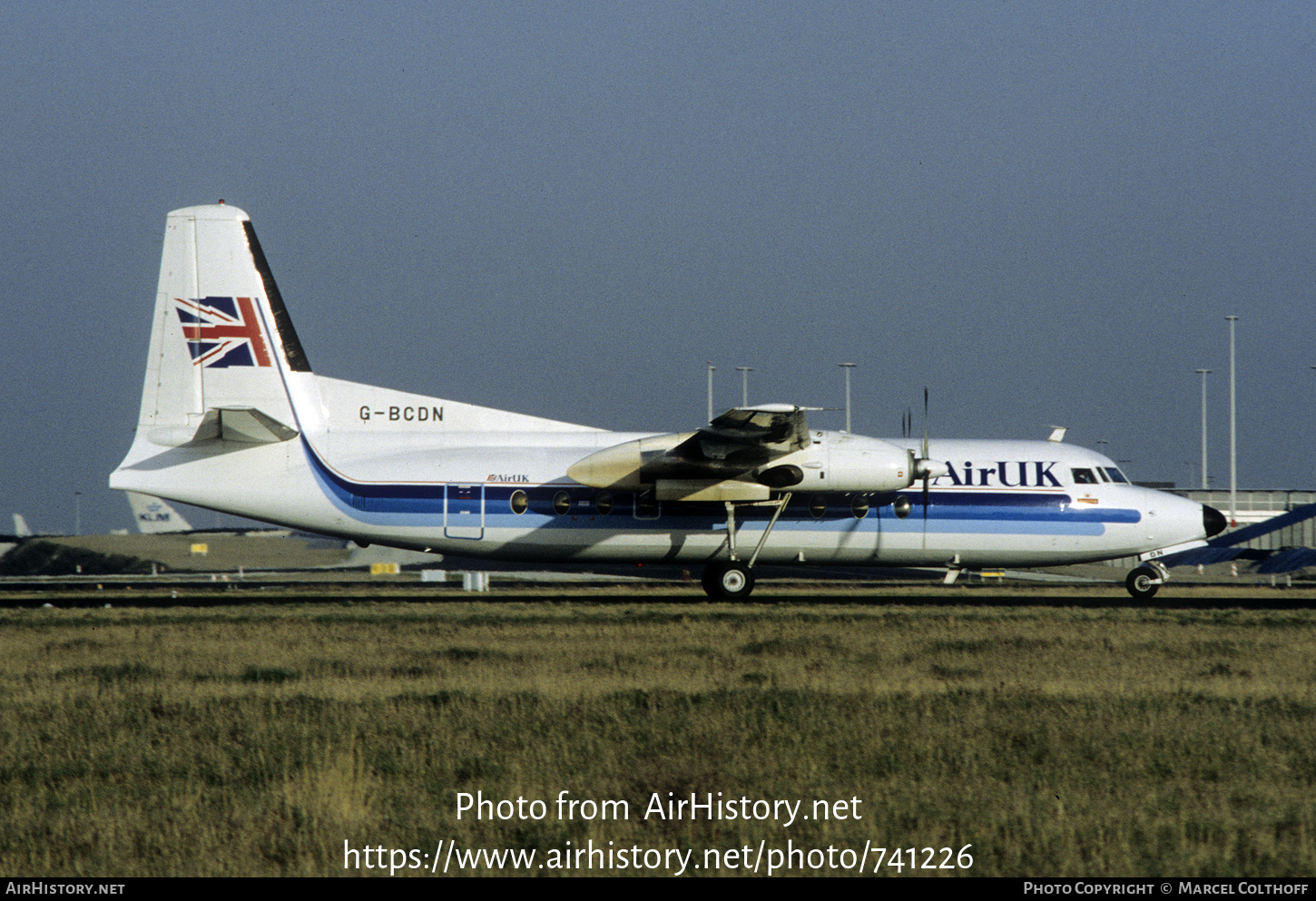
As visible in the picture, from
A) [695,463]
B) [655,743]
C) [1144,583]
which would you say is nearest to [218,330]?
[695,463]

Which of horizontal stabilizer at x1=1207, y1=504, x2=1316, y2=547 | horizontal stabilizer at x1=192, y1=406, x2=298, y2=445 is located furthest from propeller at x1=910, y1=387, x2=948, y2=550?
horizontal stabilizer at x1=1207, y1=504, x2=1316, y2=547

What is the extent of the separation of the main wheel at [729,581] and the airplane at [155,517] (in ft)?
211

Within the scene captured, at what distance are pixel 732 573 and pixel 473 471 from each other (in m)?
5.53

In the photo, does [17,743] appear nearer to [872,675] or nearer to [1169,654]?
[872,675]

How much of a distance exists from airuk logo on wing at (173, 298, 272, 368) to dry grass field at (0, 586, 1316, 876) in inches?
255

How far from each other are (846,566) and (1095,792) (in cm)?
1678

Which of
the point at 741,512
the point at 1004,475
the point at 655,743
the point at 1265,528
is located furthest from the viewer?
the point at 1265,528

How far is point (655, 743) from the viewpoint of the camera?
987 cm

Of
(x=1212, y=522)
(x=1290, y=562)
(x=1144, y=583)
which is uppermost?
(x=1212, y=522)

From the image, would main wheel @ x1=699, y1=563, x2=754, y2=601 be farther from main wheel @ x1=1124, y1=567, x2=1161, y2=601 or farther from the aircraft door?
main wheel @ x1=1124, y1=567, x2=1161, y2=601

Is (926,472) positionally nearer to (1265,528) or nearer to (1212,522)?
(1212,522)

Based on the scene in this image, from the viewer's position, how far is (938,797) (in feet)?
26.6

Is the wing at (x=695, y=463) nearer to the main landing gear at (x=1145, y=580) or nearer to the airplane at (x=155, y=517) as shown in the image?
the main landing gear at (x=1145, y=580)
